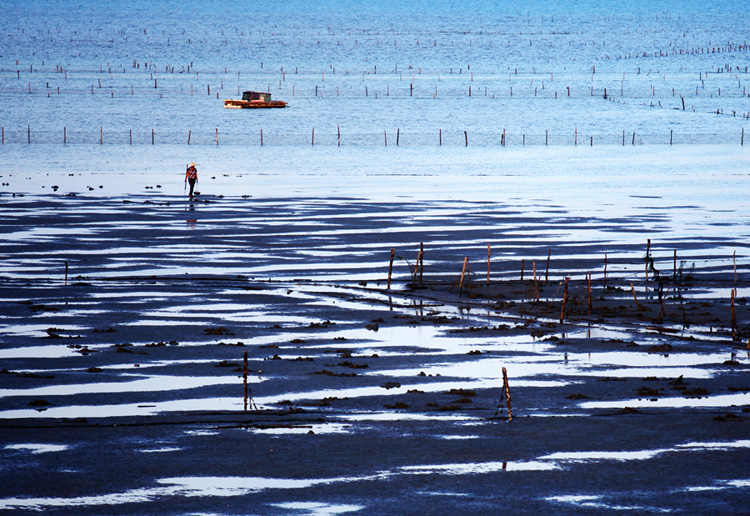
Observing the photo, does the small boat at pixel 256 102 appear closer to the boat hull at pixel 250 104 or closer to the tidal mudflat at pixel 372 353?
the boat hull at pixel 250 104

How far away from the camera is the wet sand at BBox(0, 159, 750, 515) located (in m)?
13.4

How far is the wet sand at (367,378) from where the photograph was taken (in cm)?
1343

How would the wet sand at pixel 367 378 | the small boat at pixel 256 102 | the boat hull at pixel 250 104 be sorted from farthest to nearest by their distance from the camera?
the small boat at pixel 256 102, the boat hull at pixel 250 104, the wet sand at pixel 367 378

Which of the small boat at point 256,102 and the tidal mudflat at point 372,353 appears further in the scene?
the small boat at point 256,102

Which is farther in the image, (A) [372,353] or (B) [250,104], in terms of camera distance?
(B) [250,104]

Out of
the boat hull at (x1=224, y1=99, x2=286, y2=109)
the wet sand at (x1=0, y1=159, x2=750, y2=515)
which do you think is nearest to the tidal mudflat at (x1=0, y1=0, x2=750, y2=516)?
the wet sand at (x1=0, y1=159, x2=750, y2=515)

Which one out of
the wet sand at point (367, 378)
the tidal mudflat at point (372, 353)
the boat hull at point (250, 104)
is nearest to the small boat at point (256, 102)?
the boat hull at point (250, 104)

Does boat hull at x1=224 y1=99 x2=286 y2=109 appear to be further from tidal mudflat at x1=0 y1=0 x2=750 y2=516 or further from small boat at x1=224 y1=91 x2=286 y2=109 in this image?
tidal mudflat at x1=0 y1=0 x2=750 y2=516

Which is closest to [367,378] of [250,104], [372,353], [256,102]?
[372,353]

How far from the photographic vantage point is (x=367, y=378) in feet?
63.1

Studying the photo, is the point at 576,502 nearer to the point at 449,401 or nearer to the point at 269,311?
the point at 449,401

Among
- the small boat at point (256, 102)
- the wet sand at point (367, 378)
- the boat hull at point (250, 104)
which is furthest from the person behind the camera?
the small boat at point (256, 102)

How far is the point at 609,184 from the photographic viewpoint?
67.9 m

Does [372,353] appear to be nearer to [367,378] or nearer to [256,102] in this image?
[367,378]
